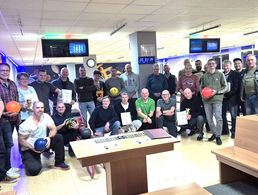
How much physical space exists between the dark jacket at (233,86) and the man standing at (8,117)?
3.88 meters

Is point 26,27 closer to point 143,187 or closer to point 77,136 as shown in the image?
point 77,136

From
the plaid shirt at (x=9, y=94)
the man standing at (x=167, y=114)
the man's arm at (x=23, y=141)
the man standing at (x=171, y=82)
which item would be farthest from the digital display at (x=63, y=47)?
the man's arm at (x=23, y=141)

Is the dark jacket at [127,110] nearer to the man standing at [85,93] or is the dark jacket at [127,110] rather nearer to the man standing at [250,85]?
the man standing at [85,93]

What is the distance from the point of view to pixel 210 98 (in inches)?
188

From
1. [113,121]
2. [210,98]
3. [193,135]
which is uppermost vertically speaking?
[210,98]

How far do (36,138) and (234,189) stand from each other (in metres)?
2.72

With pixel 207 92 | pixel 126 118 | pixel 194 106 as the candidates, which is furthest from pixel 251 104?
pixel 126 118

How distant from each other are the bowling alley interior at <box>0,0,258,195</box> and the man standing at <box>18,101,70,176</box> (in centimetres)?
1

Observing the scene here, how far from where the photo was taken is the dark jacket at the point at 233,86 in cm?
501

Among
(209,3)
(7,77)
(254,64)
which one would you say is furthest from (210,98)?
(7,77)

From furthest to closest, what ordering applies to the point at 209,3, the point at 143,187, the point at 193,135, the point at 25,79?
the point at 193,135 < the point at 209,3 < the point at 25,79 < the point at 143,187

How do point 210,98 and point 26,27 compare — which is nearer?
point 210,98

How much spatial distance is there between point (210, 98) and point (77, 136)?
2.51 meters

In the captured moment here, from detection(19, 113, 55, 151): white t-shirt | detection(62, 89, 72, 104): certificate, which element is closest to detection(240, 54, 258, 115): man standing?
detection(62, 89, 72, 104): certificate
